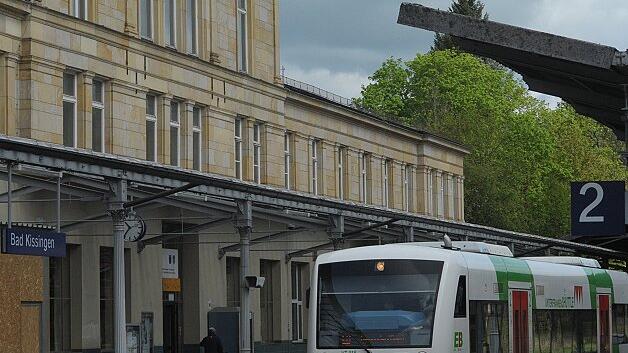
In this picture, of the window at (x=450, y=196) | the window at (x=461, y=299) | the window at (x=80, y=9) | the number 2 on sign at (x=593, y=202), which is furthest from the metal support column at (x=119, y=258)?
the window at (x=450, y=196)

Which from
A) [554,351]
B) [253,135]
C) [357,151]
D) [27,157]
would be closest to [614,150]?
[357,151]

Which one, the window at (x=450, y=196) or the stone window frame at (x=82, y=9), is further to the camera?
the window at (x=450, y=196)

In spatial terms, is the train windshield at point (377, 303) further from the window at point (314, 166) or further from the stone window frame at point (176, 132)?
the window at point (314, 166)

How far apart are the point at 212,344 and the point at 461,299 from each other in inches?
533

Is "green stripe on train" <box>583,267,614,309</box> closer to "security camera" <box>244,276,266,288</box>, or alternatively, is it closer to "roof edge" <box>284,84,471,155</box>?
"security camera" <box>244,276,266,288</box>

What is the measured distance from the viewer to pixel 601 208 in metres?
21.8

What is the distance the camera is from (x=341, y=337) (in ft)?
76.6

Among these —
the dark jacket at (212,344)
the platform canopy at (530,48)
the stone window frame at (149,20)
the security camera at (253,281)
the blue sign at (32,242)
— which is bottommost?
the dark jacket at (212,344)

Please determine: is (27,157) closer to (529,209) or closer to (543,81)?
(543,81)

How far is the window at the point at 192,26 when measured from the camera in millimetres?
43938

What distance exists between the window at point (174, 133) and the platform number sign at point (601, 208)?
21.9 m

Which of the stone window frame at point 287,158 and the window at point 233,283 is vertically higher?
the stone window frame at point 287,158

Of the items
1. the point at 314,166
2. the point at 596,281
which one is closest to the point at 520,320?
the point at 596,281

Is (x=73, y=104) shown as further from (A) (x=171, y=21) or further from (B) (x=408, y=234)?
(B) (x=408, y=234)
